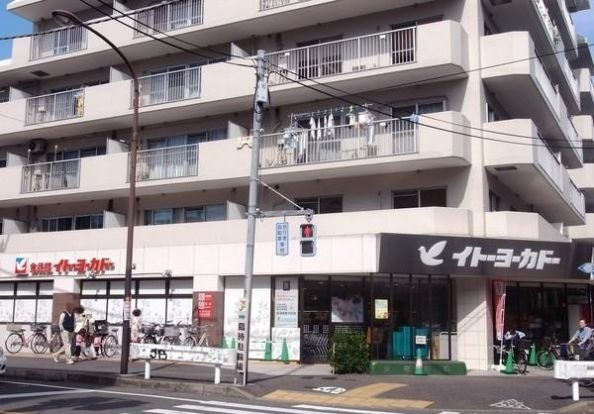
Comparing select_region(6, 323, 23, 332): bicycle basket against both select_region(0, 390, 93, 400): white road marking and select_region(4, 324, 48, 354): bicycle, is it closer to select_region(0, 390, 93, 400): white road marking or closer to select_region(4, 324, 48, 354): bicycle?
select_region(4, 324, 48, 354): bicycle

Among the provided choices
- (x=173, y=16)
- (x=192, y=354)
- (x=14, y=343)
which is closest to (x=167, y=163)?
(x=173, y=16)

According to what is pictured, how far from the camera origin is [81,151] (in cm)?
3095

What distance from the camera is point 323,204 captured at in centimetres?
2478

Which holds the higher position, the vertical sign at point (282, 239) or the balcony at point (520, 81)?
the balcony at point (520, 81)

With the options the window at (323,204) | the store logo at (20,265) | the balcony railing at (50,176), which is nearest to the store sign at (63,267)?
the store logo at (20,265)

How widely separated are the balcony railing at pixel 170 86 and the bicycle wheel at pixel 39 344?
9.74m

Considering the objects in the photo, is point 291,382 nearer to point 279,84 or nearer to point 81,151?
point 279,84

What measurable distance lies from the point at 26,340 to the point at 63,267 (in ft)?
10.8

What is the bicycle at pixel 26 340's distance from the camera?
86.6 ft

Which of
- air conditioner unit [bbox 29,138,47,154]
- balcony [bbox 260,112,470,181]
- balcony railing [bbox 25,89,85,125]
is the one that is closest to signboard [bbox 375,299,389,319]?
balcony [bbox 260,112,470,181]

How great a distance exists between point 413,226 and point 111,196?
43.8 ft

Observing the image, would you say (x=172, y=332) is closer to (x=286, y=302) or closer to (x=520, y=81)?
(x=286, y=302)

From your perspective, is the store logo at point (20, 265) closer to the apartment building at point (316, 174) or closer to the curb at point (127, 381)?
the apartment building at point (316, 174)

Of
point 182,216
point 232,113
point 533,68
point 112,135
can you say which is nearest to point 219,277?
point 182,216
